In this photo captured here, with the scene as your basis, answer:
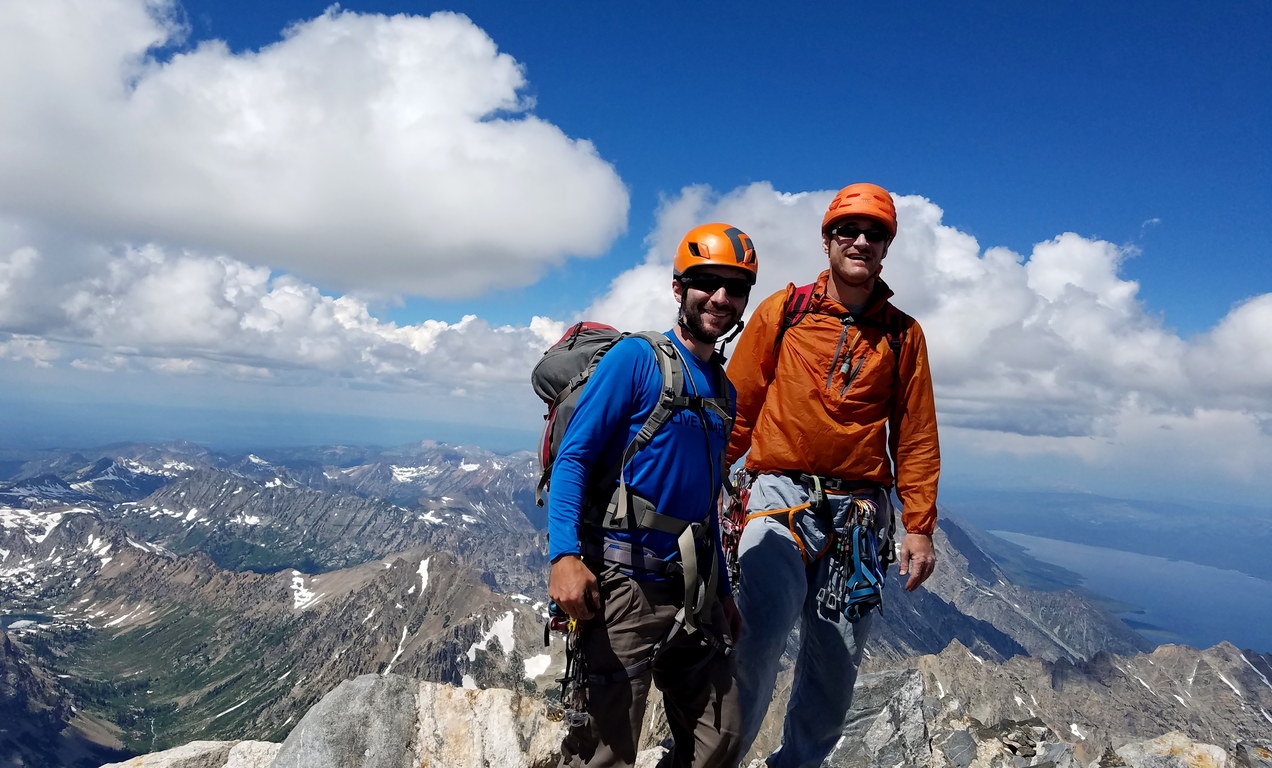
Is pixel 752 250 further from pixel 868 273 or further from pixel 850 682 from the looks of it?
pixel 850 682

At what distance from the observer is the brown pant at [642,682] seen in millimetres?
5570

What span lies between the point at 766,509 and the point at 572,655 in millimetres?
2808

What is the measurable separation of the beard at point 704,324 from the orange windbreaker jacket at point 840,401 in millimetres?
1602

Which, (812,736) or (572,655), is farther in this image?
(812,736)

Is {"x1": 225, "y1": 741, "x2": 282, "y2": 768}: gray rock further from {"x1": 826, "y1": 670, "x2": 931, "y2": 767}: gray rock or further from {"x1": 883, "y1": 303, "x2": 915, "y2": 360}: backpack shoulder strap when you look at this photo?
{"x1": 883, "y1": 303, "x2": 915, "y2": 360}: backpack shoulder strap

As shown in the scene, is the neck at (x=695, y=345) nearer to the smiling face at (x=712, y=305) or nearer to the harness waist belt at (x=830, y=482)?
the smiling face at (x=712, y=305)

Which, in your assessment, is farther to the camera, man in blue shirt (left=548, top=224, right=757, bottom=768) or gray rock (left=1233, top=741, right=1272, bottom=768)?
gray rock (left=1233, top=741, right=1272, bottom=768)

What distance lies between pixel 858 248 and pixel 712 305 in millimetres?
2215

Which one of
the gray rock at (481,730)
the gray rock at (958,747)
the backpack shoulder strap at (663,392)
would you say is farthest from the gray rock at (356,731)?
the gray rock at (958,747)

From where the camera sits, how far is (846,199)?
Answer: 7.37 m

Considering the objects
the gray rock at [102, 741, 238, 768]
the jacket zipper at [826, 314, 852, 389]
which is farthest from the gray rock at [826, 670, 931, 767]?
the gray rock at [102, 741, 238, 768]

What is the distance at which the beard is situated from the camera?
20.1 feet

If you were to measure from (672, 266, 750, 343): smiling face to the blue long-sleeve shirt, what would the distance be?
0.26 m

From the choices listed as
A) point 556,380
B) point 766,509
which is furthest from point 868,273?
point 556,380
